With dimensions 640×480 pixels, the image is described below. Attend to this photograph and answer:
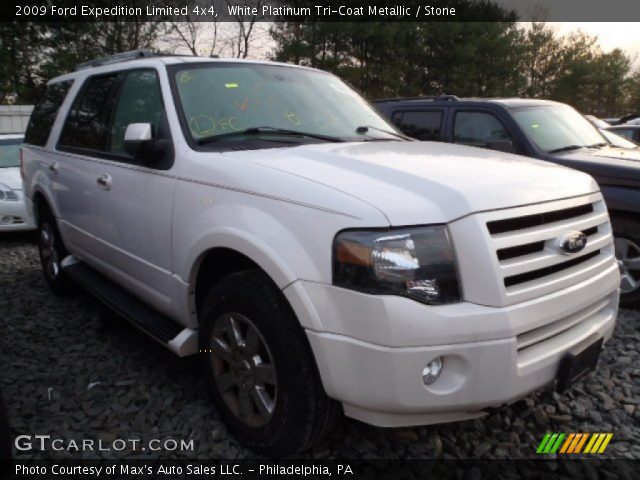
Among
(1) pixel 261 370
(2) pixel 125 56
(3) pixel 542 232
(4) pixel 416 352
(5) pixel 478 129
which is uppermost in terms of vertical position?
(2) pixel 125 56

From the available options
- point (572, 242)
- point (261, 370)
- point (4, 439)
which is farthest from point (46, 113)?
point (572, 242)

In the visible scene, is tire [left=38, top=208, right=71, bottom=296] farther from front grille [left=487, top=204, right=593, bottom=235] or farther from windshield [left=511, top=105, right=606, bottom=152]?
windshield [left=511, top=105, right=606, bottom=152]

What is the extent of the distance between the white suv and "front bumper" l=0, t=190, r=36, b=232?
434cm

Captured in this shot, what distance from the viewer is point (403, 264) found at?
1.75 m

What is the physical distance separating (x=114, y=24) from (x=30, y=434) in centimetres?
2102

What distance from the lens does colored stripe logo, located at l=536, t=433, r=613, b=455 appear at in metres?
2.40

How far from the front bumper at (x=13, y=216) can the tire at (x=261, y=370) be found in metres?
5.48

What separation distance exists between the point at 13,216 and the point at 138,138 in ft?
17.3

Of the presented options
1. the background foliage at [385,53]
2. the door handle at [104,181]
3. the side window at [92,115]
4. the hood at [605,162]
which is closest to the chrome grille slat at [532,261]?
the door handle at [104,181]

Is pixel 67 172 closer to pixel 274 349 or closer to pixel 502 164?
pixel 274 349

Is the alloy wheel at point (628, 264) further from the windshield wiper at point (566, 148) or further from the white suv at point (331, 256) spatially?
the white suv at point (331, 256)

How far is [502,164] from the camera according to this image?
7.84 ft

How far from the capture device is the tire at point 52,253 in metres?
4.35

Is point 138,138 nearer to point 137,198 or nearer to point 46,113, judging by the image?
point 137,198
